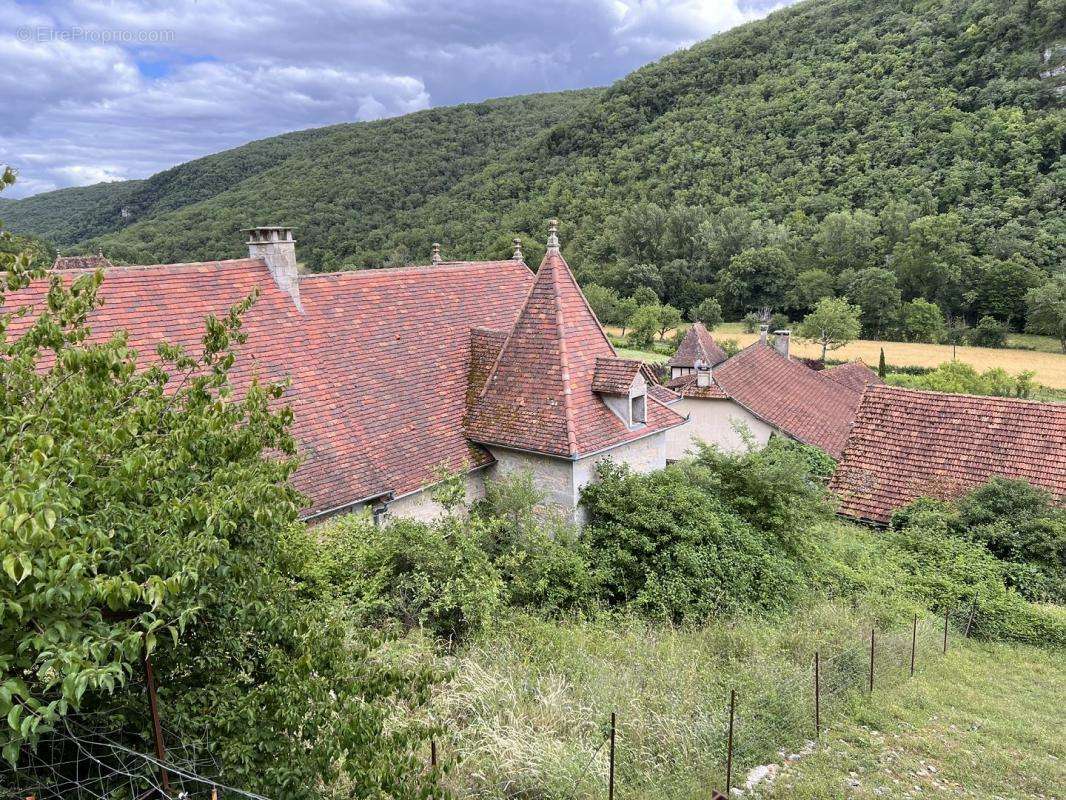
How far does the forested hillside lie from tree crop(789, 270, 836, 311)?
4618 centimetres

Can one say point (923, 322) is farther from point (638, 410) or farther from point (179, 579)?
point (179, 579)

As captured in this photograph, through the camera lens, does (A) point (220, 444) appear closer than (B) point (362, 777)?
No

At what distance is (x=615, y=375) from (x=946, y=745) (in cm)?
895

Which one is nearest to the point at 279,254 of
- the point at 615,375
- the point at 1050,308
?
the point at 615,375

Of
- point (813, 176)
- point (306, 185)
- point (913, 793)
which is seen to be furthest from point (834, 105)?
point (913, 793)

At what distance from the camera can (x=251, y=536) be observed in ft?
16.4

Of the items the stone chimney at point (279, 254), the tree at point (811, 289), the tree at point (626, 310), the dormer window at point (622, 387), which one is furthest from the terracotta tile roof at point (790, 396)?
the tree at point (811, 289)

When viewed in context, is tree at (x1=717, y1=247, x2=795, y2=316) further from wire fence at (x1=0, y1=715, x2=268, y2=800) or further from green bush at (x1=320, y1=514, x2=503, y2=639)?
wire fence at (x1=0, y1=715, x2=268, y2=800)

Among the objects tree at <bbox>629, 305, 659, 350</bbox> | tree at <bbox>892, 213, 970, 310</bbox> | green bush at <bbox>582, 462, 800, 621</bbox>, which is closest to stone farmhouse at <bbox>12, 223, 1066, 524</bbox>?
green bush at <bbox>582, 462, 800, 621</bbox>

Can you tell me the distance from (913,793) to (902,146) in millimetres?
85356

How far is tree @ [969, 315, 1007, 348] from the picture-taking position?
60.4 metres

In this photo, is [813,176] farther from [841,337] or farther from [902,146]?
[841,337]

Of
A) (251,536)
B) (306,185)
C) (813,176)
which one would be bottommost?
(251,536)

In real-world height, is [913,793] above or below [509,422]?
below
